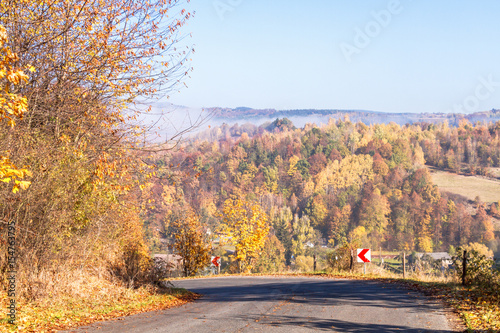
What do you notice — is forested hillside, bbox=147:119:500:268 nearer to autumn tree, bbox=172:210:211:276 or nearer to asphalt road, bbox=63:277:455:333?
autumn tree, bbox=172:210:211:276

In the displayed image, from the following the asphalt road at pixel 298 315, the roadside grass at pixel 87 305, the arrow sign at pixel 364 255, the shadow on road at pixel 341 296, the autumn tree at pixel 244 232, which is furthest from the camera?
the autumn tree at pixel 244 232

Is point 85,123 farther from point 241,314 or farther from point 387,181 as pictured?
point 387,181

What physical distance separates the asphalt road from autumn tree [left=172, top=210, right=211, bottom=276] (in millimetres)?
16532

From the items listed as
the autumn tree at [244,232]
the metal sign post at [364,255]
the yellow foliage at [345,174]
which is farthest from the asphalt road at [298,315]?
the yellow foliage at [345,174]

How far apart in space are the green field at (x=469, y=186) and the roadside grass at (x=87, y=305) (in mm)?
169665

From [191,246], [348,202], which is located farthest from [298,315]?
[348,202]

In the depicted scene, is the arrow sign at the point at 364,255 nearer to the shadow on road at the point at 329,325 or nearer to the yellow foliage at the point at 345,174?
the shadow on road at the point at 329,325

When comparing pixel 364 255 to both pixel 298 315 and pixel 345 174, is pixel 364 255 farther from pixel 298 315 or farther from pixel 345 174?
pixel 345 174

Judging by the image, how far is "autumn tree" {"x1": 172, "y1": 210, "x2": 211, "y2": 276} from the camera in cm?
3122

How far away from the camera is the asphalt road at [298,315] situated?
29.5 feet

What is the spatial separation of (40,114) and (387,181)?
179322mm

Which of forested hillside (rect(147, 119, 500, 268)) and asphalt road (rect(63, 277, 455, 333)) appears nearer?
asphalt road (rect(63, 277, 455, 333))

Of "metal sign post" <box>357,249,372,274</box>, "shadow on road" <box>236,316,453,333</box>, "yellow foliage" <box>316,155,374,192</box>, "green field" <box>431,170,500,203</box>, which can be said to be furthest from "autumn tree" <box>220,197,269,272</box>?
"green field" <box>431,170,500,203</box>

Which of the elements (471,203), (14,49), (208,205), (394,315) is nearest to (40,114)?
(14,49)
